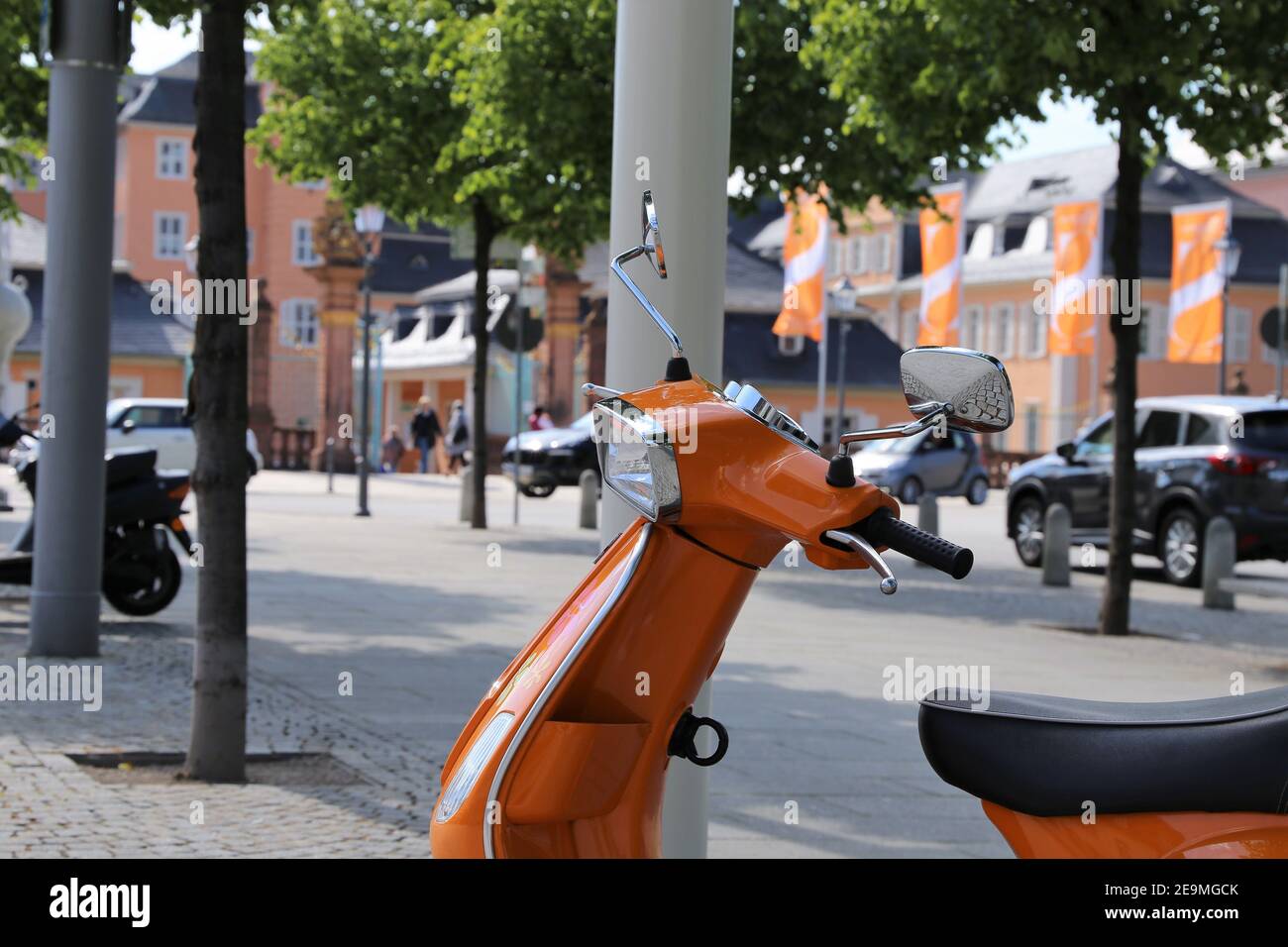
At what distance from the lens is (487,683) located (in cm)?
977

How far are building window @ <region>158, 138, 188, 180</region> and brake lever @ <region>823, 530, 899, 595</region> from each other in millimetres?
74148

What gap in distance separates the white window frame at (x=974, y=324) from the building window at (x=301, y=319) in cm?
2550

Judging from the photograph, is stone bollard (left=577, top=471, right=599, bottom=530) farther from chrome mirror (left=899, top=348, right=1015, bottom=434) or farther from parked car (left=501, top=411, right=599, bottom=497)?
chrome mirror (left=899, top=348, right=1015, bottom=434)

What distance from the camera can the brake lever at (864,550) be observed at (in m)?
2.58

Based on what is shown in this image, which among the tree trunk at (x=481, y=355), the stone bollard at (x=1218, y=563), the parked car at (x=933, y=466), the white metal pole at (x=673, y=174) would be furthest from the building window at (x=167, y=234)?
the white metal pole at (x=673, y=174)

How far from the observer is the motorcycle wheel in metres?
12.1

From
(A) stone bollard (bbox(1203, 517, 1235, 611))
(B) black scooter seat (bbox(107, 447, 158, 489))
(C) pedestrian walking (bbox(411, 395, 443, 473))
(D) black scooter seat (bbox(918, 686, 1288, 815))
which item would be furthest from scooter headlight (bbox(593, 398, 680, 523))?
(C) pedestrian walking (bbox(411, 395, 443, 473))

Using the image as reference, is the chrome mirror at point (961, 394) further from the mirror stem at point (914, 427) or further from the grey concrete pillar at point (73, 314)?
the grey concrete pillar at point (73, 314)

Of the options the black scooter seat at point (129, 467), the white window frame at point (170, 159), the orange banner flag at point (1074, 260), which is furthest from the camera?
the white window frame at point (170, 159)

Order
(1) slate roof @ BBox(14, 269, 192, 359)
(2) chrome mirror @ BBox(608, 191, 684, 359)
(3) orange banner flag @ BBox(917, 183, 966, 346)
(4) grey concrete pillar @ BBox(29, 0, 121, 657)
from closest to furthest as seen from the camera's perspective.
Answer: (2) chrome mirror @ BBox(608, 191, 684, 359) < (4) grey concrete pillar @ BBox(29, 0, 121, 657) < (3) orange banner flag @ BBox(917, 183, 966, 346) < (1) slate roof @ BBox(14, 269, 192, 359)

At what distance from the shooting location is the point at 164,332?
61.7m

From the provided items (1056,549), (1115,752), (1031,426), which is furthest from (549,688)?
(1031,426)

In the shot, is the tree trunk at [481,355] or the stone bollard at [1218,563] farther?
the tree trunk at [481,355]
